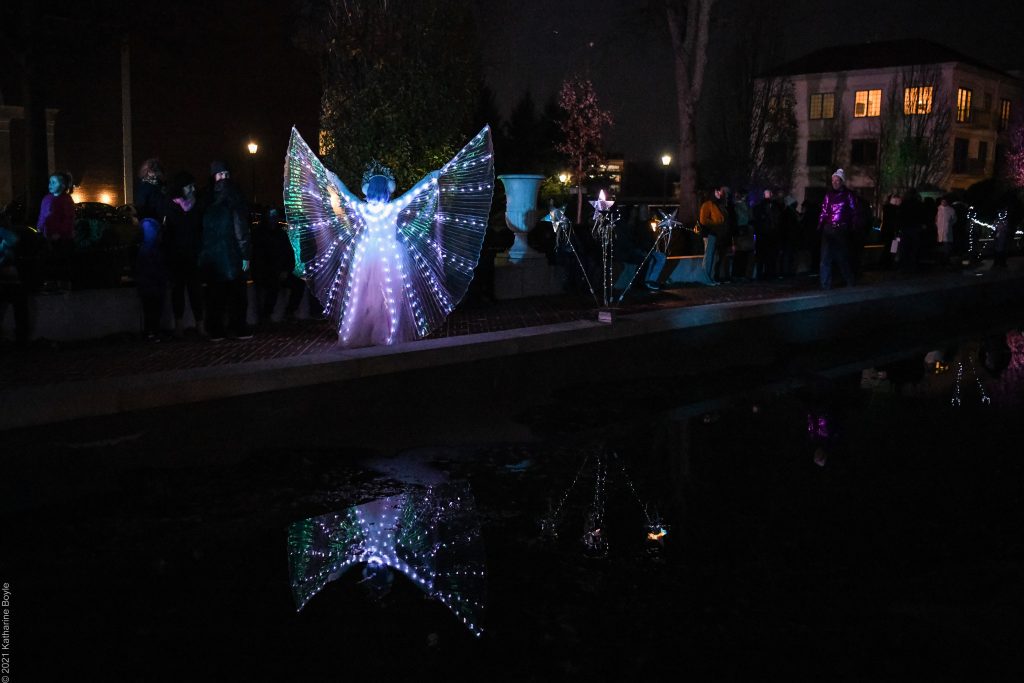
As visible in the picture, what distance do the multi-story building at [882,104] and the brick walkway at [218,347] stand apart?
46.7 metres

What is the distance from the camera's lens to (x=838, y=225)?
A: 14.8 m

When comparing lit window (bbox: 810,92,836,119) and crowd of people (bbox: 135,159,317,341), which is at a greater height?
lit window (bbox: 810,92,836,119)

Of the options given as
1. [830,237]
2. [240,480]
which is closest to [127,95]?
[830,237]

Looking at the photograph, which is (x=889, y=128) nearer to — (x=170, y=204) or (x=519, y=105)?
(x=519, y=105)

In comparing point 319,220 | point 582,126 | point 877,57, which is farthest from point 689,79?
point 877,57

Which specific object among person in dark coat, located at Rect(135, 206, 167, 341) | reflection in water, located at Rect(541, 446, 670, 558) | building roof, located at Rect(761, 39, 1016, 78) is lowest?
reflection in water, located at Rect(541, 446, 670, 558)

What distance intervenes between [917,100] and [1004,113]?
1774 cm

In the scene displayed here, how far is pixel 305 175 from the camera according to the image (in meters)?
9.92

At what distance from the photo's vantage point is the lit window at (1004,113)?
68.4 m

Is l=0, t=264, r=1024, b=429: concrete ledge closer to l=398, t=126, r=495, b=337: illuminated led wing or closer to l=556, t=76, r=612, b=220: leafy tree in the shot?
l=398, t=126, r=495, b=337: illuminated led wing

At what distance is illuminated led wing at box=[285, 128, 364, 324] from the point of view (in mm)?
9781

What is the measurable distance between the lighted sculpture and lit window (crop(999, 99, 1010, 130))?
6783 centimetres

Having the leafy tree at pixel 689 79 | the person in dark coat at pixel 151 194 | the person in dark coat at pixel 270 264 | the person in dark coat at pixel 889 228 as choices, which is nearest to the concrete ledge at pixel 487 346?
the person in dark coat at pixel 151 194

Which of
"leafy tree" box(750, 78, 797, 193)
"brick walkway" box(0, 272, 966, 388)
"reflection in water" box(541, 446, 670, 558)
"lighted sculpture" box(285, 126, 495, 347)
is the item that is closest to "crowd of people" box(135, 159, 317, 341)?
"brick walkway" box(0, 272, 966, 388)
